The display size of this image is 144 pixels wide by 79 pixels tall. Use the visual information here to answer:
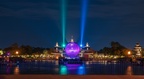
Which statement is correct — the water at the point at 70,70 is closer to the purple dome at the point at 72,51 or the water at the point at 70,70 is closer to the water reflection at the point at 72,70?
the water reflection at the point at 72,70

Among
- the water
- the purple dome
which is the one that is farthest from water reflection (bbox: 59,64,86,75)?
the purple dome

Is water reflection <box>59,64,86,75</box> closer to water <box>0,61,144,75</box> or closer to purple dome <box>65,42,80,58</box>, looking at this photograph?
water <box>0,61,144,75</box>

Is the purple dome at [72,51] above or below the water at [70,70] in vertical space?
above

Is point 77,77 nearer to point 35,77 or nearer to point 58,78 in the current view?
point 58,78

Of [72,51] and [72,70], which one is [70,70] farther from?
[72,51]

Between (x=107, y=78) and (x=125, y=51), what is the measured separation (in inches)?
6859

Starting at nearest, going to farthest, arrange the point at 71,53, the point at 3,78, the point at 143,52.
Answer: the point at 3,78
the point at 71,53
the point at 143,52

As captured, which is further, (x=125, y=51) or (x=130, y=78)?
(x=125, y=51)

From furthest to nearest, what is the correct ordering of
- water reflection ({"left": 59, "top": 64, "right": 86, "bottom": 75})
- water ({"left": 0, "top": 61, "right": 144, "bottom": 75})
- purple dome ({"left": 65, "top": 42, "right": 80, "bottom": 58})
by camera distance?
purple dome ({"left": 65, "top": 42, "right": 80, "bottom": 58})
water ({"left": 0, "top": 61, "right": 144, "bottom": 75})
water reflection ({"left": 59, "top": 64, "right": 86, "bottom": 75})

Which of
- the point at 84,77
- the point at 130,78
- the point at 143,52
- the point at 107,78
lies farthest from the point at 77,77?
the point at 143,52

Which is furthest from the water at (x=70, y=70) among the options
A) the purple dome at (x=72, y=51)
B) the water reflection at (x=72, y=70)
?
the purple dome at (x=72, y=51)

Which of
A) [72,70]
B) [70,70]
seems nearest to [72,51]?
[72,70]

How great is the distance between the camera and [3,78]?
23.1 metres

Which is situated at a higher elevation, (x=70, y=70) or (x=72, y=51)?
(x=72, y=51)
